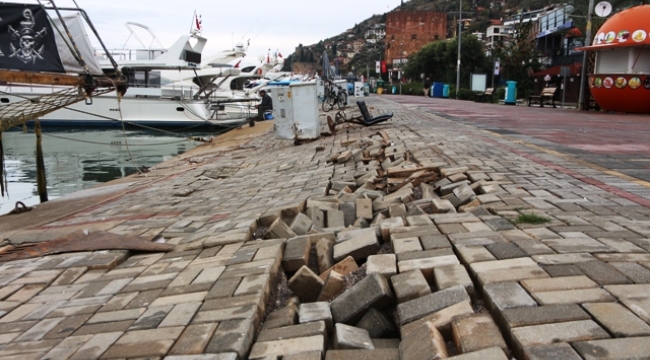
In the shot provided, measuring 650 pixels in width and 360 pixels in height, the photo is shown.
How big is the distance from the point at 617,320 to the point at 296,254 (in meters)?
2.02

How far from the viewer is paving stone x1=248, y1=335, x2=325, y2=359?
7.68ft

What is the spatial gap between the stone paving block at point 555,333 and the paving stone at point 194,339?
54.5 inches

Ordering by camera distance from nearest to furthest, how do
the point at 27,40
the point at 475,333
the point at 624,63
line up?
the point at 475,333
the point at 27,40
the point at 624,63

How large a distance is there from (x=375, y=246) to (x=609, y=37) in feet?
60.3

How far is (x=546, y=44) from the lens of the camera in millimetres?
41281

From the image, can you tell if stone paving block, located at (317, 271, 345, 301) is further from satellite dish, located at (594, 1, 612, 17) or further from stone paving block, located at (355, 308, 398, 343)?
satellite dish, located at (594, 1, 612, 17)

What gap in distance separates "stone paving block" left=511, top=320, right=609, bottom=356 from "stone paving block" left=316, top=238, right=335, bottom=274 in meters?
1.59

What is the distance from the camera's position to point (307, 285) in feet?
10.1

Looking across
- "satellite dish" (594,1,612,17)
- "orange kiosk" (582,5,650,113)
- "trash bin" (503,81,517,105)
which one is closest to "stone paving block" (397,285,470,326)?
"orange kiosk" (582,5,650,113)

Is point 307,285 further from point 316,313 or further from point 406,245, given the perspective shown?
point 406,245

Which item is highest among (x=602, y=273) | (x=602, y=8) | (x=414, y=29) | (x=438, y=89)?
(x=414, y=29)

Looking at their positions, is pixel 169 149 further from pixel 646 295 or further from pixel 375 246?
pixel 646 295

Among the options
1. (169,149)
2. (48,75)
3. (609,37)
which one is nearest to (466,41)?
(609,37)

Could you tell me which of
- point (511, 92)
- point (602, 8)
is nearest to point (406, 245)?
point (602, 8)
